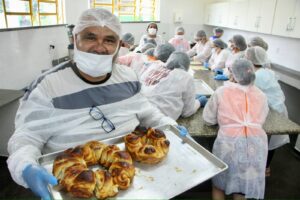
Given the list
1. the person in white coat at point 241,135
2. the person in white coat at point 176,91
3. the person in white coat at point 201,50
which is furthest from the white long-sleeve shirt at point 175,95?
the person in white coat at point 201,50

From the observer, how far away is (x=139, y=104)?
4.29 feet

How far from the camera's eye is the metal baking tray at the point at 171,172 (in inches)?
35.1

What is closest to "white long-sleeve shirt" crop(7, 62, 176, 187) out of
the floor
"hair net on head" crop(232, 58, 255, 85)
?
"hair net on head" crop(232, 58, 255, 85)

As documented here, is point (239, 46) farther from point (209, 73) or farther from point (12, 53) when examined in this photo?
point (12, 53)

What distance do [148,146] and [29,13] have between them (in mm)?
3338

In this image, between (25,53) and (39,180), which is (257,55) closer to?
(39,180)

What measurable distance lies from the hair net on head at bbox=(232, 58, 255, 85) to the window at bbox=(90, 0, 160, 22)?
4.40 meters

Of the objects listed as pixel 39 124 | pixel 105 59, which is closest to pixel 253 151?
pixel 105 59

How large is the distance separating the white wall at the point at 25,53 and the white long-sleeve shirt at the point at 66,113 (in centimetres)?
204

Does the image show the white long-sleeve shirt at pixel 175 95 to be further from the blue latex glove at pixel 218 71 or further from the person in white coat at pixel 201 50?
the person in white coat at pixel 201 50

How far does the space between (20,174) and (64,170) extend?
0.51ft

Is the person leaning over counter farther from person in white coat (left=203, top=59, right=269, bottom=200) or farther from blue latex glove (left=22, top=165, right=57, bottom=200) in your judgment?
person in white coat (left=203, top=59, right=269, bottom=200)

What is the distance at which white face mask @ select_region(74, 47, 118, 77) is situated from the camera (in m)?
1.15

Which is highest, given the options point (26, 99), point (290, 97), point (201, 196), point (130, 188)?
point (26, 99)
